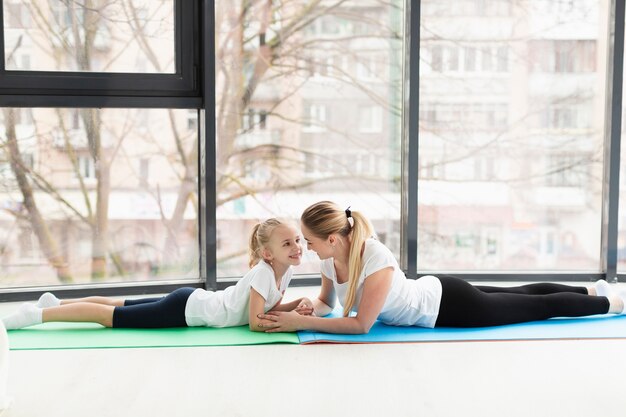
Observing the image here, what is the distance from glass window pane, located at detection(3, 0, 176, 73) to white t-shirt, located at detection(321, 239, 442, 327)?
1.58 m

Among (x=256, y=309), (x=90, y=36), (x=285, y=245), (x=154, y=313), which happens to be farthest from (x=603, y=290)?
(x=90, y=36)

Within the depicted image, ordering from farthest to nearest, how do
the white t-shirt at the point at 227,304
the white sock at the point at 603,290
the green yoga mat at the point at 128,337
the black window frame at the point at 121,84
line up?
the black window frame at the point at 121,84
the white sock at the point at 603,290
the white t-shirt at the point at 227,304
the green yoga mat at the point at 128,337

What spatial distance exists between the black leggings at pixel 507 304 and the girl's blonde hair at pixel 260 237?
819 millimetres

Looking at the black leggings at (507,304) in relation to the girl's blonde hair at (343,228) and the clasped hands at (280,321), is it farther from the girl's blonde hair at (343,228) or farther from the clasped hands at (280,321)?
the clasped hands at (280,321)

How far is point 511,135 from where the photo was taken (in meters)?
4.35

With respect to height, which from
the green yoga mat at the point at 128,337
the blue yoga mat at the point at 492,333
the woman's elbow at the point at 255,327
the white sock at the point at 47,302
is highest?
the white sock at the point at 47,302

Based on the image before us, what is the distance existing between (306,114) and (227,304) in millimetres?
1452

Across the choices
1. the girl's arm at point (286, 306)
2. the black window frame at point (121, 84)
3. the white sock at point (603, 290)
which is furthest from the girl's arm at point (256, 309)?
the white sock at point (603, 290)

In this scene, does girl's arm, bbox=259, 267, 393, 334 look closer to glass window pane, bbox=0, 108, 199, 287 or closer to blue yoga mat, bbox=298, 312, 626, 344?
blue yoga mat, bbox=298, 312, 626, 344

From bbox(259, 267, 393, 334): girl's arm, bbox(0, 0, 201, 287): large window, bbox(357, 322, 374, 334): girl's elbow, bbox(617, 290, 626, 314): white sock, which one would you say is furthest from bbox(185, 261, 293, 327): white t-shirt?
bbox(617, 290, 626, 314): white sock

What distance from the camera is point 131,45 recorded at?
12.8ft

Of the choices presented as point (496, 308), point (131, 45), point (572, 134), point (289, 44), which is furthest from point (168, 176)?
point (572, 134)

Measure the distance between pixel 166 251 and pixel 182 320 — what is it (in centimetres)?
94

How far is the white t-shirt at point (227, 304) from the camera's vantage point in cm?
320
